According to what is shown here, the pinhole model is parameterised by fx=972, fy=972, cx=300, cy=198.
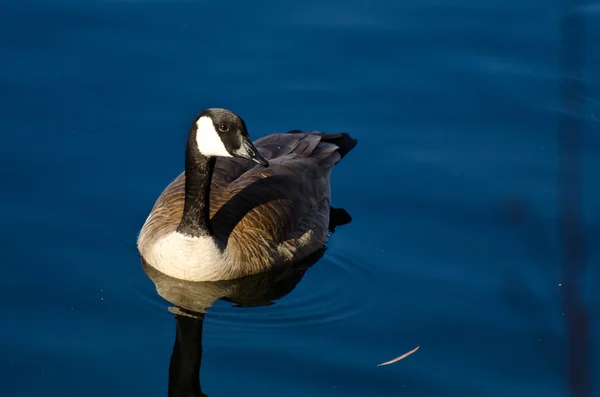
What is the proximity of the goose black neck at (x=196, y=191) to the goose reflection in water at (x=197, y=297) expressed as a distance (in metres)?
0.48

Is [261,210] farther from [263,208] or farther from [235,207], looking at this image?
[235,207]

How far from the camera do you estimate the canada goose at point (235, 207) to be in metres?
8.31

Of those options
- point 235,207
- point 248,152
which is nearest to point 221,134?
point 248,152

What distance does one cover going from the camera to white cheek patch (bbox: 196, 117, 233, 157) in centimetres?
822

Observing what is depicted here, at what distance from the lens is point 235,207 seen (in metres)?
8.92

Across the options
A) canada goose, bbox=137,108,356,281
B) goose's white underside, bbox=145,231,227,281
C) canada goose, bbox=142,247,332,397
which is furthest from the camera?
goose's white underside, bbox=145,231,227,281

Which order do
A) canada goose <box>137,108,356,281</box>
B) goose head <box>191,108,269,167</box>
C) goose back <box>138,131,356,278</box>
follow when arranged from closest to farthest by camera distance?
goose head <box>191,108,269,167</box>, canada goose <box>137,108,356,281</box>, goose back <box>138,131,356,278</box>

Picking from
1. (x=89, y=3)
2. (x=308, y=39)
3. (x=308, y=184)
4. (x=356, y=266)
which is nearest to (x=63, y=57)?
(x=89, y=3)

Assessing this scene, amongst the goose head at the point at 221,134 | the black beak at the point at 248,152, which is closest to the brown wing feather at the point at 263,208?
the black beak at the point at 248,152

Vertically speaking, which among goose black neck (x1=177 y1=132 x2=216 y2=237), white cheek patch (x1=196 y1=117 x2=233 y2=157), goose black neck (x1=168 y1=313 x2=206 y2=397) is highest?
white cheek patch (x1=196 y1=117 x2=233 y2=157)

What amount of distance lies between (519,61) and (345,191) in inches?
140

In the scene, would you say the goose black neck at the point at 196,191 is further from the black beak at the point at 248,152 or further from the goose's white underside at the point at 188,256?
the black beak at the point at 248,152

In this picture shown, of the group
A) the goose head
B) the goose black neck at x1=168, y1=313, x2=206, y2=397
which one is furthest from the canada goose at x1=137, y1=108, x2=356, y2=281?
the goose black neck at x1=168, y1=313, x2=206, y2=397

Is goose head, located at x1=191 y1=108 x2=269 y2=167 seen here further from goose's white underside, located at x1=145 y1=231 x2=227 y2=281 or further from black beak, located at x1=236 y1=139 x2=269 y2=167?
goose's white underside, located at x1=145 y1=231 x2=227 y2=281
